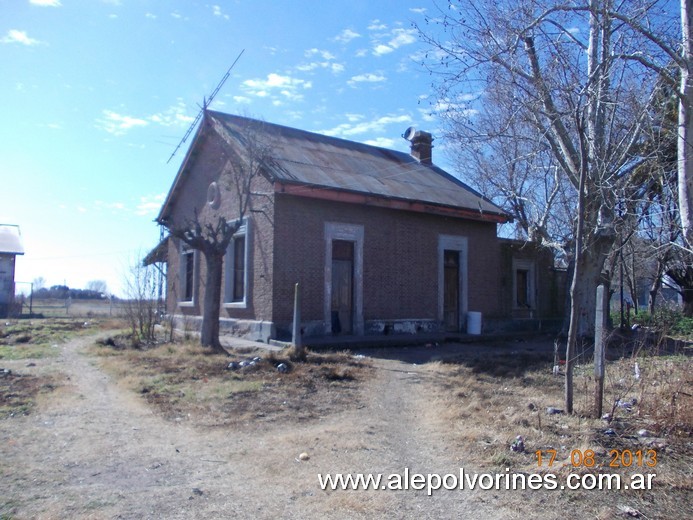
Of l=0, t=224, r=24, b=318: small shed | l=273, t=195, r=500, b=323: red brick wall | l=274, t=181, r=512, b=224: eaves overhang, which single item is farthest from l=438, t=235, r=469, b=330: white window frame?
l=0, t=224, r=24, b=318: small shed

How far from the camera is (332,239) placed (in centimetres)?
1630

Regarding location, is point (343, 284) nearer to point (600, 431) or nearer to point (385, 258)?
point (385, 258)

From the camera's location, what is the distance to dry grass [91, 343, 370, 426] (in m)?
8.05

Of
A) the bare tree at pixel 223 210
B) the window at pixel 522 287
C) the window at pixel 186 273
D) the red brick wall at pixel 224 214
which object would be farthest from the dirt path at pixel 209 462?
the window at pixel 522 287

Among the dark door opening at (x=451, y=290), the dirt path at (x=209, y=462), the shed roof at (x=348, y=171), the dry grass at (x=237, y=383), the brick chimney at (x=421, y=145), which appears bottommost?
the dirt path at (x=209, y=462)

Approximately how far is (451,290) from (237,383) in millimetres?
11390

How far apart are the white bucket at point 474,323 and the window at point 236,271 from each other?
24.8 feet

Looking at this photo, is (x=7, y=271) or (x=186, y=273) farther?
(x=7, y=271)

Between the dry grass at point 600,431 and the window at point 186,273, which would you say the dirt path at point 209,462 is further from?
the window at point 186,273

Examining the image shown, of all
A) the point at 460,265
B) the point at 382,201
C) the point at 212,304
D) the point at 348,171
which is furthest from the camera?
the point at 460,265

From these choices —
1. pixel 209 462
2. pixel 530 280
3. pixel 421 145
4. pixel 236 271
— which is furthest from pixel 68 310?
pixel 209 462

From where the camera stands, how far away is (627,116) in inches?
411

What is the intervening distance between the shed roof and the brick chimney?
0.77m

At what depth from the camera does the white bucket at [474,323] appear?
63.2 feet
